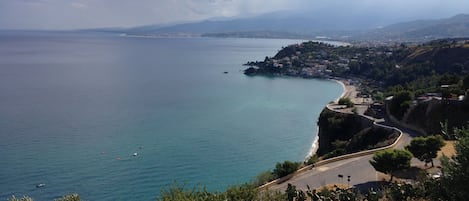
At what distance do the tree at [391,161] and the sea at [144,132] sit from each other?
34.6ft

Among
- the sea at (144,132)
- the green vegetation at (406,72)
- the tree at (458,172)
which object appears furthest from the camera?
the sea at (144,132)

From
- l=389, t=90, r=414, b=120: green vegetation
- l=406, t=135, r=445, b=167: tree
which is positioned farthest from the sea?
Result: l=406, t=135, r=445, b=167: tree

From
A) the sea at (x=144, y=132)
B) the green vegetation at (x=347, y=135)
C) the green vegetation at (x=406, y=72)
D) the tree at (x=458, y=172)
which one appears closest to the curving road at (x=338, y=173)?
the green vegetation at (x=347, y=135)

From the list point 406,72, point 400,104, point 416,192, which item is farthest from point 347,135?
point 406,72

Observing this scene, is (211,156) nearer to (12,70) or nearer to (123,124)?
(123,124)

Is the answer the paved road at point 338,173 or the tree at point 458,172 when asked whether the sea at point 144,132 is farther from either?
the tree at point 458,172

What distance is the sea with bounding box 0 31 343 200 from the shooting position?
26766mm

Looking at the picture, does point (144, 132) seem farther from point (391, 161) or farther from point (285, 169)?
point (391, 161)

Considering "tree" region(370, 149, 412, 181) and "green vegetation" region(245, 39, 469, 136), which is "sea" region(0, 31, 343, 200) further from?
"tree" region(370, 149, 412, 181)

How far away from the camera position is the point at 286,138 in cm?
3747

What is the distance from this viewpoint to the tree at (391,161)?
53.5 ft

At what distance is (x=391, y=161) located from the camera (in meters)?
16.3

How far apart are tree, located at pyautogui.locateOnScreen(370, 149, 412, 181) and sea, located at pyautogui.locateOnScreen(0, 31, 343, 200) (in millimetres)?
10545

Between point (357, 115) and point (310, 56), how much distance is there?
75987 mm
